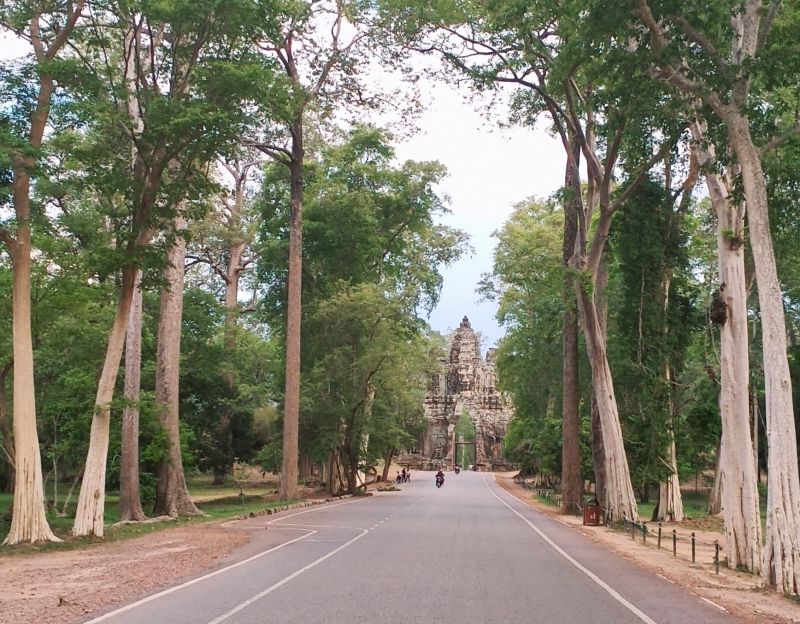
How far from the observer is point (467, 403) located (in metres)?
79.6

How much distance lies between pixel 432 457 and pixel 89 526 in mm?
69447

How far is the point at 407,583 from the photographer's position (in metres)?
10.0

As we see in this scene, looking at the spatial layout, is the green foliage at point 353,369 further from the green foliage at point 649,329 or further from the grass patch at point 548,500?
the green foliage at point 649,329

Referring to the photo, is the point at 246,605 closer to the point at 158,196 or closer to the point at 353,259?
the point at 158,196

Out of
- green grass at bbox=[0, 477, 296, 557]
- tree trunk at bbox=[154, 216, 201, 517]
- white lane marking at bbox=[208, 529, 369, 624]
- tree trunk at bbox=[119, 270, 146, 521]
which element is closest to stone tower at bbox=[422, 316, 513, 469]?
green grass at bbox=[0, 477, 296, 557]

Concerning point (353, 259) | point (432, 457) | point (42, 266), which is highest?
point (353, 259)

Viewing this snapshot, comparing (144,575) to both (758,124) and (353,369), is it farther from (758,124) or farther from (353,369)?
(353,369)

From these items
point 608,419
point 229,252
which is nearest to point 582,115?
A: point 608,419

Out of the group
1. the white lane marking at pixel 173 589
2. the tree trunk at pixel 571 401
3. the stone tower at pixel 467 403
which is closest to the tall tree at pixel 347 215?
the tree trunk at pixel 571 401

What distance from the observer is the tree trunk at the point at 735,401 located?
13.1 metres

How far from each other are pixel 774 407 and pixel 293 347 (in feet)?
71.5

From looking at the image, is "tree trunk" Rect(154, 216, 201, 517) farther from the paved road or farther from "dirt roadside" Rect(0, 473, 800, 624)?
the paved road

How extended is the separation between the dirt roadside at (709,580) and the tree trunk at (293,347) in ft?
43.9

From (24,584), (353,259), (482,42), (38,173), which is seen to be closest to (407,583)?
(24,584)
